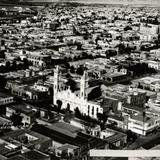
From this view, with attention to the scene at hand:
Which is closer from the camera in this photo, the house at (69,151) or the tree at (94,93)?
the house at (69,151)

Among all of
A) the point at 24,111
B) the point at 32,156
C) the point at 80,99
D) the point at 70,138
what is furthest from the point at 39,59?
the point at 32,156

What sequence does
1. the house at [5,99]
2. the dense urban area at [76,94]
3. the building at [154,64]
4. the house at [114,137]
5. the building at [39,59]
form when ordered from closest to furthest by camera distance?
the dense urban area at [76,94] < the house at [114,137] < the house at [5,99] < the building at [39,59] < the building at [154,64]

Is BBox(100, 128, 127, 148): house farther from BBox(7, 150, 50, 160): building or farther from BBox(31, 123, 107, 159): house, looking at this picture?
BBox(7, 150, 50, 160): building

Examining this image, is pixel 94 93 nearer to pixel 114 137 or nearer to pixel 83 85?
pixel 83 85

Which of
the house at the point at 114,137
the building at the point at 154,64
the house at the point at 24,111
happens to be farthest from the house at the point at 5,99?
the building at the point at 154,64

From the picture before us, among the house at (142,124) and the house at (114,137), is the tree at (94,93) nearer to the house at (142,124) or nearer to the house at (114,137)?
the house at (142,124)

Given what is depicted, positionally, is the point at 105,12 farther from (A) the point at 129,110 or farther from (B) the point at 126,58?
(A) the point at 129,110

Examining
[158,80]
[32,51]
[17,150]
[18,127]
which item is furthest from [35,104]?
[32,51]
